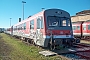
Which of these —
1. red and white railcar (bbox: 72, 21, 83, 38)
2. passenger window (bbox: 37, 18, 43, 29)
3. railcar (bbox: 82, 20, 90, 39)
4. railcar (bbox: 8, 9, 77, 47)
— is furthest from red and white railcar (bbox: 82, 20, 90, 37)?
passenger window (bbox: 37, 18, 43, 29)

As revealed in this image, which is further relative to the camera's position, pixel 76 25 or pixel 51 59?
pixel 76 25

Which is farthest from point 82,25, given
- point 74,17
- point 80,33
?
point 74,17

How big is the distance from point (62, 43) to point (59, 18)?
6.35 ft

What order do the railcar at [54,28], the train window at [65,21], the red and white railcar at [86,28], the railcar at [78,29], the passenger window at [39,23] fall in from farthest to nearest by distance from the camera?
the railcar at [78,29], the red and white railcar at [86,28], the train window at [65,21], the passenger window at [39,23], the railcar at [54,28]

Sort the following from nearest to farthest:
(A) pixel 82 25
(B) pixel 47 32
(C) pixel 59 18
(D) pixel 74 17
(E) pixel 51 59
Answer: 1. (E) pixel 51 59
2. (B) pixel 47 32
3. (C) pixel 59 18
4. (A) pixel 82 25
5. (D) pixel 74 17

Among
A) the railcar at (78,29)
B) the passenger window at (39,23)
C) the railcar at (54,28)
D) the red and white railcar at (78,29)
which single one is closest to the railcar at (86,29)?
the railcar at (78,29)

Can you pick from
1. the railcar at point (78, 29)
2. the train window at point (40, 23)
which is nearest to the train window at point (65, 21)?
the train window at point (40, 23)

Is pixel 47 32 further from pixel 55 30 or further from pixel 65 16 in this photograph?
pixel 65 16

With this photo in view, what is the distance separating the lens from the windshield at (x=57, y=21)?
12209 mm

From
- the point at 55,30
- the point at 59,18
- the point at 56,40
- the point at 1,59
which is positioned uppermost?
the point at 59,18

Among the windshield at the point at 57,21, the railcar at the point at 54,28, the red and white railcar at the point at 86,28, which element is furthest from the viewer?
the red and white railcar at the point at 86,28

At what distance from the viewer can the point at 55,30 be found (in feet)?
39.5

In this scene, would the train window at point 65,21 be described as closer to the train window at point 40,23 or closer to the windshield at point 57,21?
the windshield at point 57,21

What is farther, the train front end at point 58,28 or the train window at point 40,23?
the train window at point 40,23
